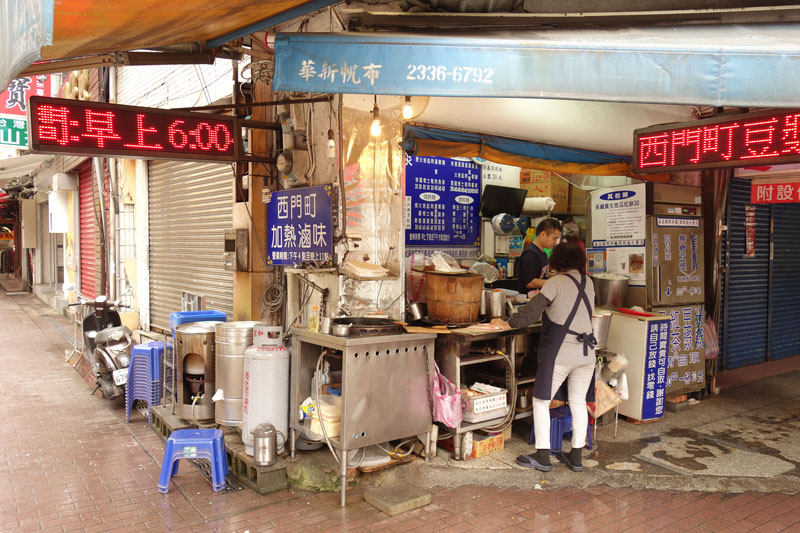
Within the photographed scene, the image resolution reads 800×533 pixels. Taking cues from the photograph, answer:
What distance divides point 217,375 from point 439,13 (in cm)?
426

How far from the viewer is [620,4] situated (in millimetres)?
6090

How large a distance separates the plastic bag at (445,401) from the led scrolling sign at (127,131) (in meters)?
3.16

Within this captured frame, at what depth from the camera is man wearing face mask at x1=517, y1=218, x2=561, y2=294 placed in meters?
6.65

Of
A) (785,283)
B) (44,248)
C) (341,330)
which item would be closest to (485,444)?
(341,330)

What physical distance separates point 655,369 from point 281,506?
4.63m

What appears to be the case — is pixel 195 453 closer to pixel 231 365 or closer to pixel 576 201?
pixel 231 365

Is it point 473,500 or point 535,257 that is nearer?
point 473,500

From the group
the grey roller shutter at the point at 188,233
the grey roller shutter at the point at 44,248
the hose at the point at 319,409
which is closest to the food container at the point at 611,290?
the hose at the point at 319,409

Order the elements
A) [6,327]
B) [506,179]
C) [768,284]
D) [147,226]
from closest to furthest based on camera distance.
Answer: [506,179]
[768,284]
[147,226]
[6,327]

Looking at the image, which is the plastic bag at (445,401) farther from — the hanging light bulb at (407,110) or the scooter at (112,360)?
the scooter at (112,360)

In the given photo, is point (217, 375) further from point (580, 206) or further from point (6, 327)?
point (6, 327)

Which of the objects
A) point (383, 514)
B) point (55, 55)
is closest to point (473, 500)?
point (383, 514)

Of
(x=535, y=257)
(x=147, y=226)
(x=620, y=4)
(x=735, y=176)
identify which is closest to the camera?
(x=620, y=4)

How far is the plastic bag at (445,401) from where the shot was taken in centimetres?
Result: 519
